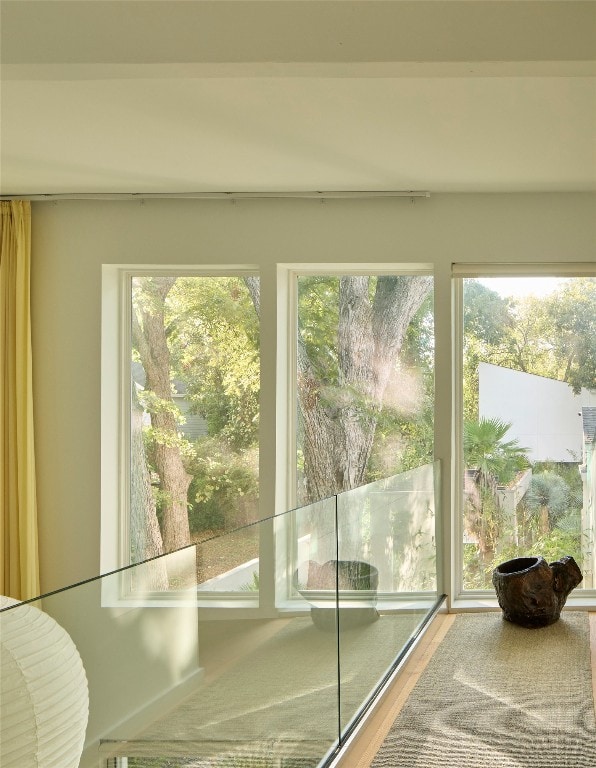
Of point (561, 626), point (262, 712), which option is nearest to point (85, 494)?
point (561, 626)

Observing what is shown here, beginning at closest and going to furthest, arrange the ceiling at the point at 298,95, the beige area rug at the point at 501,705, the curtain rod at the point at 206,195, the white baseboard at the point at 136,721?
1. the white baseboard at the point at 136,721
2. the ceiling at the point at 298,95
3. the beige area rug at the point at 501,705
4. the curtain rod at the point at 206,195

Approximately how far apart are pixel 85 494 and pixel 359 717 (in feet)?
7.50

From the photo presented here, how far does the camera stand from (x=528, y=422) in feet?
15.7

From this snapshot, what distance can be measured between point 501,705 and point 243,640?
5.28 ft

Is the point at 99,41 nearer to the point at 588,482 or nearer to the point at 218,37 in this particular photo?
the point at 218,37

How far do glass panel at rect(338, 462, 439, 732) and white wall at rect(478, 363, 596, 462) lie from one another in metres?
0.61

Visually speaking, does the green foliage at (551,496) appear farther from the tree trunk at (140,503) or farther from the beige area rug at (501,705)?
the tree trunk at (140,503)

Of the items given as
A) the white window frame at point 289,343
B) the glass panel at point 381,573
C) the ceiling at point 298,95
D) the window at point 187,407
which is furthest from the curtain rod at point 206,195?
the glass panel at point 381,573

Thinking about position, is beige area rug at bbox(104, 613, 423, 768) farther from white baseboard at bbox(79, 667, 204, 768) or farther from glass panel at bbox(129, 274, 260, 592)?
glass panel at bbox(129, 274, 260, 592)

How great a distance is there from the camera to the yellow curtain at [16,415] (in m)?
4.58

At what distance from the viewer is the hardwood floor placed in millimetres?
2738

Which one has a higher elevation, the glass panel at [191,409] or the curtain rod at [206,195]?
the curtain rod at [206,195]

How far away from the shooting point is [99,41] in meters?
2.61

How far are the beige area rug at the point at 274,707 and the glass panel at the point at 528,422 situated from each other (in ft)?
6.12
